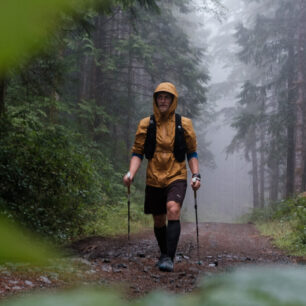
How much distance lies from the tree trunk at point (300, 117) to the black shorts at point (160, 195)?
44.5 ft

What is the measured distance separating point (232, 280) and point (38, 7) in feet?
1.47

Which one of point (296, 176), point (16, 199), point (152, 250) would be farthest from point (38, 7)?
point (296, 176)

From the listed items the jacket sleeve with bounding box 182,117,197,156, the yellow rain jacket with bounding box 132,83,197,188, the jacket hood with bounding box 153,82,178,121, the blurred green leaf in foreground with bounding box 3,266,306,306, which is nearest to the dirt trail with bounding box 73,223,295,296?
the yellow rain jacket with bounding box 132,83,197,188

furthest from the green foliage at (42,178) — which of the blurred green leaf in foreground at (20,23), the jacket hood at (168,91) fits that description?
the blurred green leaf in foreground at (20,23)

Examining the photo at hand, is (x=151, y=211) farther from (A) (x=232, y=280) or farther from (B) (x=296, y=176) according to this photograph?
(B) (x=296, y=176)

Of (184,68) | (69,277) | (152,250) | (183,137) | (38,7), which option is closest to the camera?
(38,7)

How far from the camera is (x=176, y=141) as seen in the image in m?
4.70

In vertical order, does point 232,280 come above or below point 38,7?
below

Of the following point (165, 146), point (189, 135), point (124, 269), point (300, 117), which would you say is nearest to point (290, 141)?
point (300, 117)

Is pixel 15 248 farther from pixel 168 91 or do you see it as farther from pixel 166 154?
pixel 168 91

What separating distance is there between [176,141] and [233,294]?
14.2 feet

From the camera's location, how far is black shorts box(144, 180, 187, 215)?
181 inches

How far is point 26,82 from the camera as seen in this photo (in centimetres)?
592

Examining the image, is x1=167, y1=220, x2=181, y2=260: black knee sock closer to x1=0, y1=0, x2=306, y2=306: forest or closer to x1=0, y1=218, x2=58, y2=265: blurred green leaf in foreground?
x1=0, y1=0, x2=306, y2=306: forest
